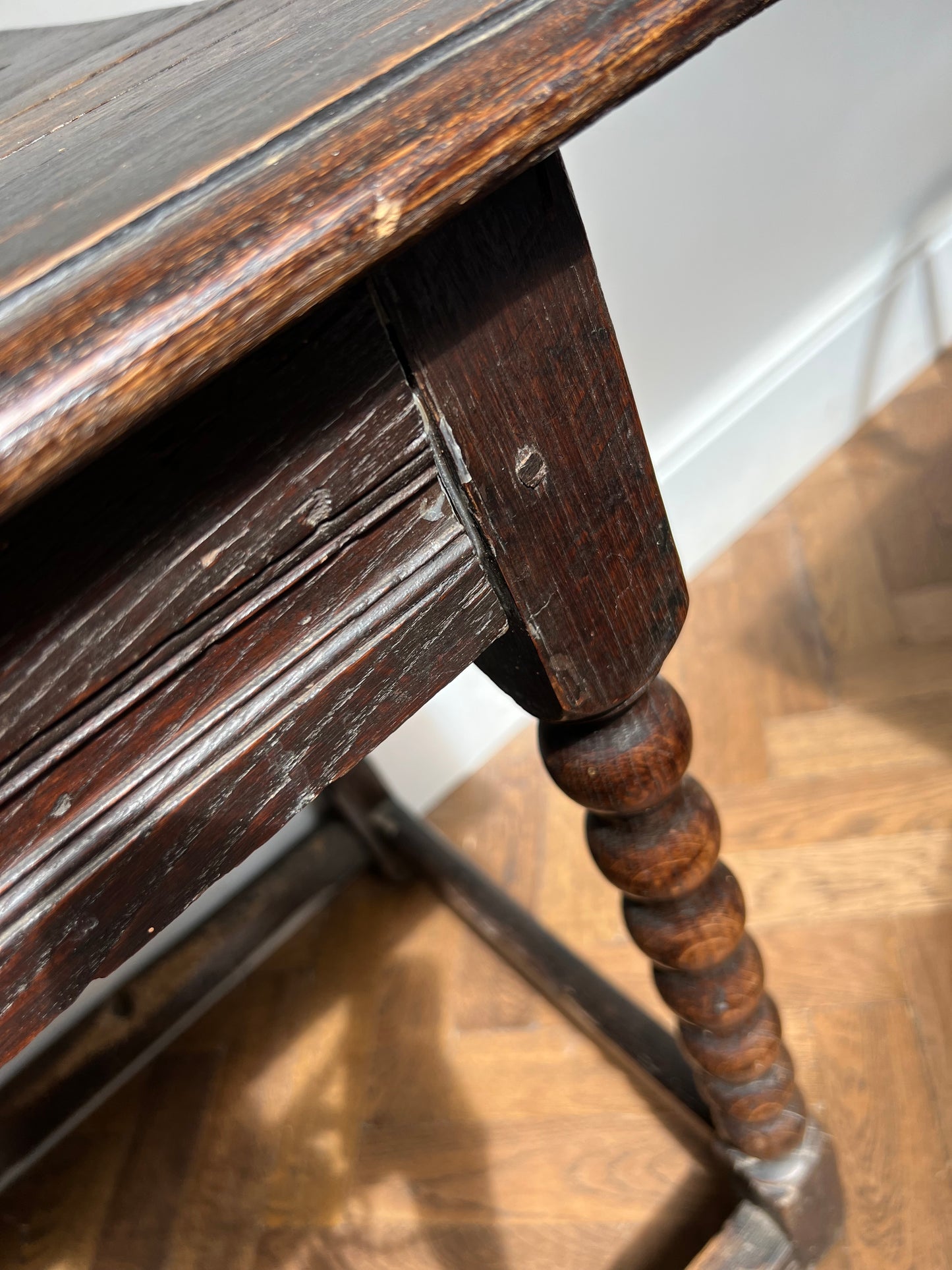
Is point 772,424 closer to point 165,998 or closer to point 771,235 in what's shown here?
point 771,235

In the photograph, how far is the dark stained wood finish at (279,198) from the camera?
0.19 meters

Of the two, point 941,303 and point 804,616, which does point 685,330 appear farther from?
point 941,303

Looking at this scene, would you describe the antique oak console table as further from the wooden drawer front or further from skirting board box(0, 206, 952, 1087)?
skirting board box(0, 206, 952, 1087)

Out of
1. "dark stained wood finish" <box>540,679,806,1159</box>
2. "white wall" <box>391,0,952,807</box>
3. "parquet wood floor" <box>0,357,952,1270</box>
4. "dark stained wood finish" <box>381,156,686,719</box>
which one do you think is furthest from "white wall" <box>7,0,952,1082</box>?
"dark stained wood finish" <box>381,156,686,719</box>

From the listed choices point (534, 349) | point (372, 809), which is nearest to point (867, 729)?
point (372, 809)

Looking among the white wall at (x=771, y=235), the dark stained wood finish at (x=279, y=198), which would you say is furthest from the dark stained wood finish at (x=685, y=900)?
the white wall at (x=771, y=235)

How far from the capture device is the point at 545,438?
0.31m

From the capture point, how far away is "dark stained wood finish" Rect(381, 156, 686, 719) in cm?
27

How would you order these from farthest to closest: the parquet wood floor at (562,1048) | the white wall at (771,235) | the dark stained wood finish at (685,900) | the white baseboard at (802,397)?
the white baseboard at (802,397) → the white wall at (771,235) → the parquet wood floor at (562,1048) → the dark stained wood finish at (685,900)

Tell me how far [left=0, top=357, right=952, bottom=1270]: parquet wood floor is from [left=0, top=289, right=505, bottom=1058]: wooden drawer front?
66 cm

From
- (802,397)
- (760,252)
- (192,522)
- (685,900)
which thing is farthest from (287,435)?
(802,397)

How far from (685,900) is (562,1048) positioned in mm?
461

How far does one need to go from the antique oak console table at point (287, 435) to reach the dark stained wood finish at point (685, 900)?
53 millimetres

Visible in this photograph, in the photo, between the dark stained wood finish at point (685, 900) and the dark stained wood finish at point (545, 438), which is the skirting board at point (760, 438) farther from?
the dark stained wood finish at point (545, 438)
